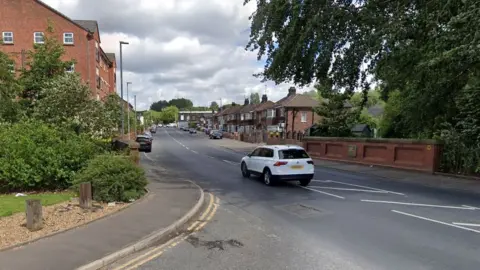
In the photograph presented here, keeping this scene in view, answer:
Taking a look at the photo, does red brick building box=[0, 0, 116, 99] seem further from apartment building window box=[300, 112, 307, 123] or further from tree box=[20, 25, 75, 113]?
apartment building window box=[300, 112, 307, 123]

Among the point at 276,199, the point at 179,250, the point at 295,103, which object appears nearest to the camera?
the point at 179,250

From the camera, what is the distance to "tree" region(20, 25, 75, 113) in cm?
2288

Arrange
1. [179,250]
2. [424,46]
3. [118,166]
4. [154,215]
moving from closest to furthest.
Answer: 1. [179,250]
2. [154,215]
3. [118,166]
4. [424,46]

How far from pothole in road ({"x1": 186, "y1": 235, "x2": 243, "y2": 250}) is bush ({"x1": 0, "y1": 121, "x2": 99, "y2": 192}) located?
6.71 m

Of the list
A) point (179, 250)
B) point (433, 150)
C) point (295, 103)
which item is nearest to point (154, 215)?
point (179, 250)

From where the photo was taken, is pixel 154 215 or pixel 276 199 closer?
pixel 154 215

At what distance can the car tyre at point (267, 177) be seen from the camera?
14641mm

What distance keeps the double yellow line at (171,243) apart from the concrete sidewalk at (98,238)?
0.43 meters

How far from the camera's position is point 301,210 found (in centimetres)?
1007

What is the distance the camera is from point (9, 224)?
7.73 m

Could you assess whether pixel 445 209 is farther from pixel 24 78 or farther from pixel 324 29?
pixel 24 78

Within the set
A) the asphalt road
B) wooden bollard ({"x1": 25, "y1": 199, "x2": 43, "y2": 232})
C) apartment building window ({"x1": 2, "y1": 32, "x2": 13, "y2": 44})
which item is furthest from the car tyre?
apartment building window ({"x1": 2, "y1": 32, "x2": 13, "y2": 44})

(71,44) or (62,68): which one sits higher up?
(71,44)

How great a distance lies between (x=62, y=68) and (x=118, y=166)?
16037mm
